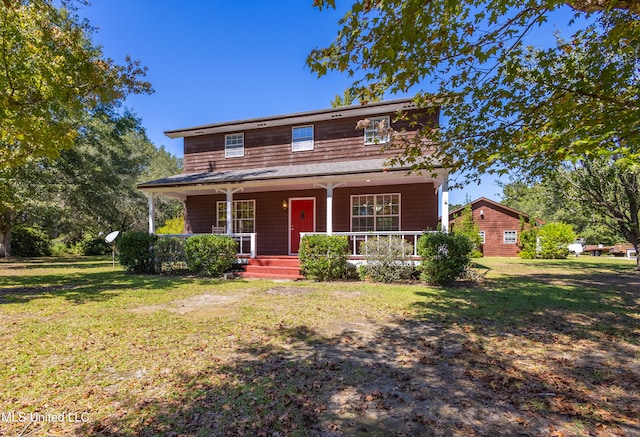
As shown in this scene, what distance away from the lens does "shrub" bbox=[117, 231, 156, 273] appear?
11.2 m

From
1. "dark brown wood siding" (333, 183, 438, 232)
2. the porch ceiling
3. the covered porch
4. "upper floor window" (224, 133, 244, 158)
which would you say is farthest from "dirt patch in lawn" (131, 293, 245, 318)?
"upper floor window" (224, 133, 244, 158)

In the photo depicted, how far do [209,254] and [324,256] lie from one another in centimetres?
394

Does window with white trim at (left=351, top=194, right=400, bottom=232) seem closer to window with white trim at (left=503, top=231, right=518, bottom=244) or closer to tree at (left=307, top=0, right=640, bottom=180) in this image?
tree at (left=307, top=0, right=640, bottom=180)

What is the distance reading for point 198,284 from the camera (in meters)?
8.87

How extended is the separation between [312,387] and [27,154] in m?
10.4

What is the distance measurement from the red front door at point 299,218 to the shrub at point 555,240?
1978cm

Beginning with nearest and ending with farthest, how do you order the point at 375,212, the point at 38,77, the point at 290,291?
the point at 290,291
the point at 38,77
the point at 375,212

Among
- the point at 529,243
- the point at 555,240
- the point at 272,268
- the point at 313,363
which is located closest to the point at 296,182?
the point at 272,268

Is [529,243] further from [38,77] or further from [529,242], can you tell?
[38,77]

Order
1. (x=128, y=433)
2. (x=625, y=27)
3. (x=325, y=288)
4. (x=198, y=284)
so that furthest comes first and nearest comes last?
(x=198, y=284)
(x=325, y=288)
(x=625, y=27)
(x=128, y=433)

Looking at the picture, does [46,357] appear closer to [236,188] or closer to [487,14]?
[487,14]

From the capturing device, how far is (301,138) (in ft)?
44.1

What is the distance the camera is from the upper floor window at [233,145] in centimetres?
1433

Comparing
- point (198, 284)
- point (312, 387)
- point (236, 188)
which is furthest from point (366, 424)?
point (236, 188)
